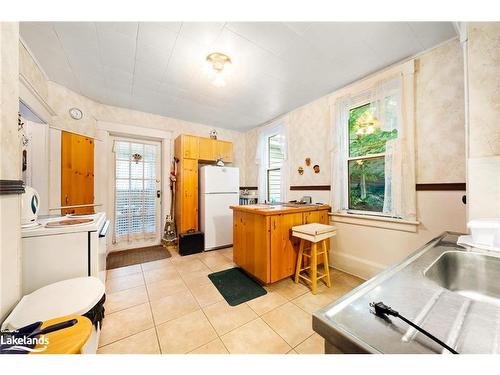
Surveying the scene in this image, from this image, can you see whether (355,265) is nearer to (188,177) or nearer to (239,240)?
(239,240)

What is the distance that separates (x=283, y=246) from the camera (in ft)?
7.11

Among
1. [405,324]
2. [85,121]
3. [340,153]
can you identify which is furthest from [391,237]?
[85,121]

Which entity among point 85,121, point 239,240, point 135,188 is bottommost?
point 239,240

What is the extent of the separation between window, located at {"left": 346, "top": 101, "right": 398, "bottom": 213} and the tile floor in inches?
40.4

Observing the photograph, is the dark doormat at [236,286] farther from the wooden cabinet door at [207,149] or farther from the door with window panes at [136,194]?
the wooden cabinet door at [207,149]

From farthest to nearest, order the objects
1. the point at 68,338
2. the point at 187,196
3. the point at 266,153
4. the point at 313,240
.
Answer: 1. the point at 266,153
2. the point at 187,196
3. the point at 313,240
4. the point at 68,338

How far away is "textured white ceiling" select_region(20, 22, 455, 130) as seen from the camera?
5.24ft

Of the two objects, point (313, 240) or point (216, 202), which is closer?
point (313, 240)

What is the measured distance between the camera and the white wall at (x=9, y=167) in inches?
36.7

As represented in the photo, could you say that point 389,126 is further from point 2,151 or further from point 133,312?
point 133,312

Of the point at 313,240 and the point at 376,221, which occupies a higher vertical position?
the point at 376,221

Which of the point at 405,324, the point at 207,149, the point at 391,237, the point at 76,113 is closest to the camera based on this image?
the point at 405,324

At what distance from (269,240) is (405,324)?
156 centimetres

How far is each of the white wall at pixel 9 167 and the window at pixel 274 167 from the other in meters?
3.24
